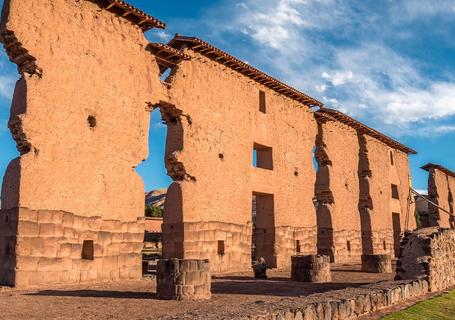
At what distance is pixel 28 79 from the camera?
10609 mm

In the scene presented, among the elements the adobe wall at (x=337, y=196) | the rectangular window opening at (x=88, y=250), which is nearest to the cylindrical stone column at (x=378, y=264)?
the adobe wall at (x=337, y=196)

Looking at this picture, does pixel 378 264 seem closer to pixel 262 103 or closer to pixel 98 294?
pixel 262 103

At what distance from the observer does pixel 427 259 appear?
11484 mm

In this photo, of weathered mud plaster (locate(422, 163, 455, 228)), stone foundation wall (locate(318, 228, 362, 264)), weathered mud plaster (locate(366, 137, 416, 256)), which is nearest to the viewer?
stone foundation wall (locate(318, 228, 362, 264))

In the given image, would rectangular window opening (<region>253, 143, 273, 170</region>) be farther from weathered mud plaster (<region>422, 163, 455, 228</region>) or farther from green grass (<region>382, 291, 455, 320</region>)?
weathered mud plaster (<region>422, 163, 455, 228</region>)

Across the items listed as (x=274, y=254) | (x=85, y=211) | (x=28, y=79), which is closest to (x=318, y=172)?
(x=274, y=254)

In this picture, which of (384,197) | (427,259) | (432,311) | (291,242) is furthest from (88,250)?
(384,197)

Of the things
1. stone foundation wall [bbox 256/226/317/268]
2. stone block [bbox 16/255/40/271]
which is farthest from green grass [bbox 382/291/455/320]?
stone foundation wall [bbox 256/226/317/268]

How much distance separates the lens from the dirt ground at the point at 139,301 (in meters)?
Result: 6.88

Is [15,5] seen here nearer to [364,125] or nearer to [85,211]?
[85,211]

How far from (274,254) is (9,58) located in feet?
37.0

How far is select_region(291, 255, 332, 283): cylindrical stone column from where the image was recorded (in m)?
13.0

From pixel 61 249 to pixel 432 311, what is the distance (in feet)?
26.1

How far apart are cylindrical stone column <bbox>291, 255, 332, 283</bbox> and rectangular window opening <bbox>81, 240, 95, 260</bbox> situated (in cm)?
561
